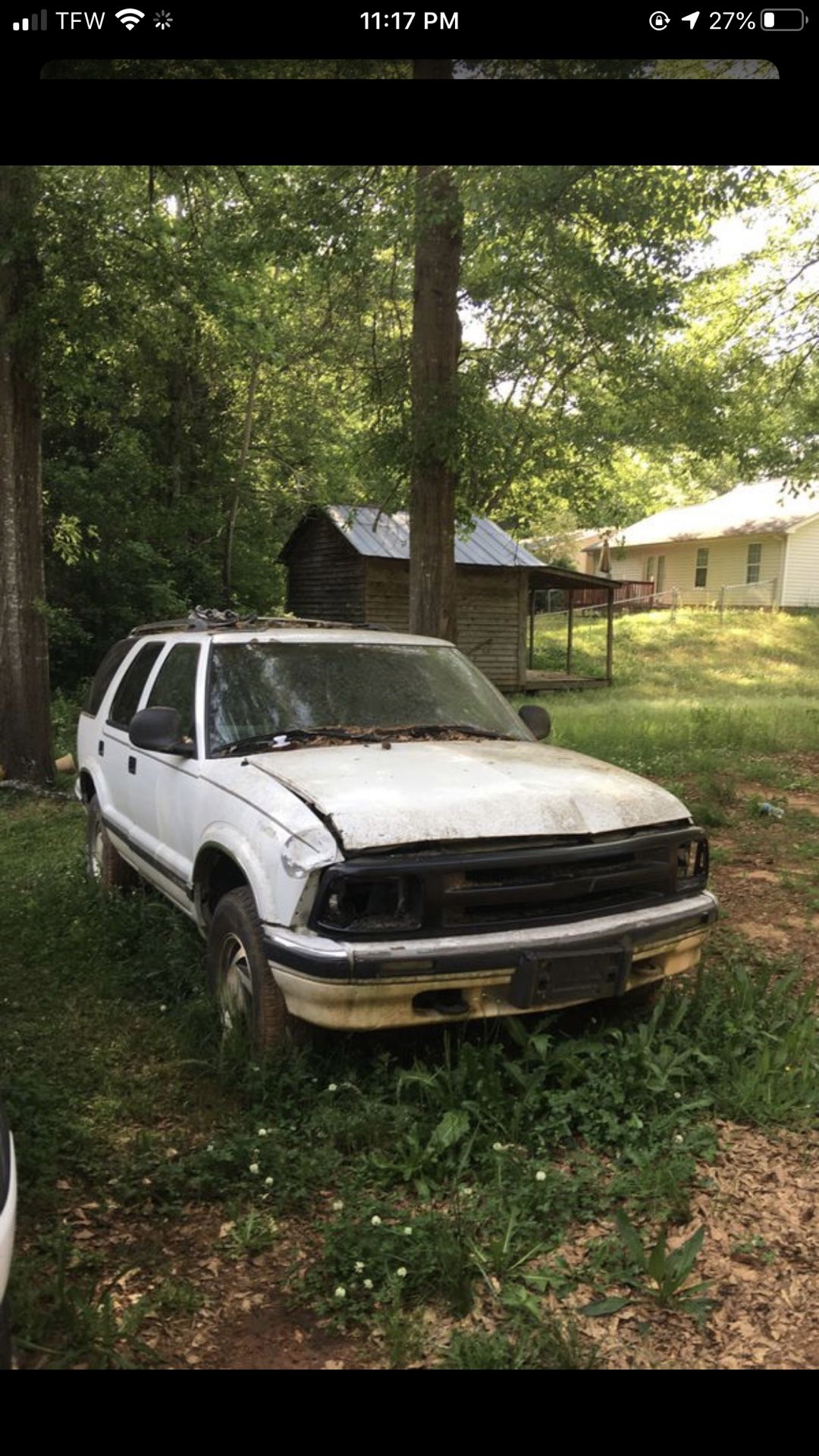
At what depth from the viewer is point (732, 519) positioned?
3619 cm

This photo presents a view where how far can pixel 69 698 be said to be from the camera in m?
16.7

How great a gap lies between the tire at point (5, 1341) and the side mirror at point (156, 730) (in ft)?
8.17

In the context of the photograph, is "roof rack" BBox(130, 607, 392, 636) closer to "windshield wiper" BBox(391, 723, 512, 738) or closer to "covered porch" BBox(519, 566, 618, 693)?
"windshield wiper" BBox(391, 723, 512, 738)

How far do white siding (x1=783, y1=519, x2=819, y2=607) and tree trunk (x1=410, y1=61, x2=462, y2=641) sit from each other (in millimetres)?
27775

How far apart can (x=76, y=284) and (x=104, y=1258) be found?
8.70 meters

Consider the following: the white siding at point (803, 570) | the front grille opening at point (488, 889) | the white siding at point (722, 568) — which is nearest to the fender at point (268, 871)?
the front grille opening at point (488, 889)

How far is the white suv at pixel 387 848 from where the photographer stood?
3.20m

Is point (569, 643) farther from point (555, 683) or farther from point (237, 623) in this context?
point (237, 623)

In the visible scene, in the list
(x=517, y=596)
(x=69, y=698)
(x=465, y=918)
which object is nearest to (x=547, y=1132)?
(x=465, y=918)

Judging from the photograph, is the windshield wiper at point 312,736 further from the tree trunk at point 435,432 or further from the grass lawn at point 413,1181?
the tree trunk at point 435,432

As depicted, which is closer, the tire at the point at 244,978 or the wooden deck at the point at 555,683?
the tire at the point at 244,978
